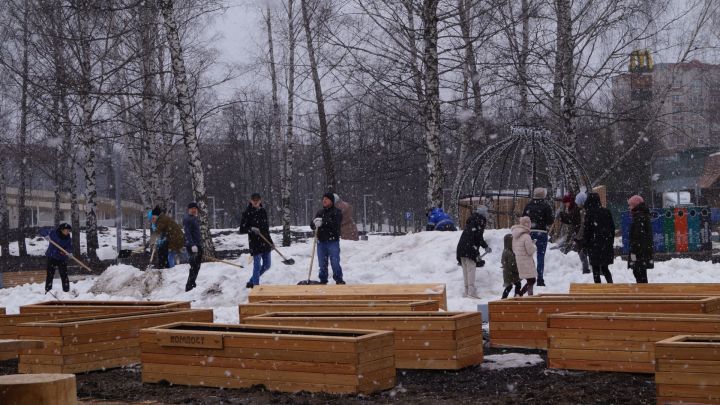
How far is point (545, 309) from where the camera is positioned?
1102 centimetres

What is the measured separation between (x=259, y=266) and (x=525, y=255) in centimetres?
500

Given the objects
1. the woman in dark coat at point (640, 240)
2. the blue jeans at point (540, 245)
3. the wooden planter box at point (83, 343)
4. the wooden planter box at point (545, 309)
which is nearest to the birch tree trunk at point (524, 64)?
the blue jeans at point (540, 245)

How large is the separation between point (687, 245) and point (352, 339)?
72.6 ft

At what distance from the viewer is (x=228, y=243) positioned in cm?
4328

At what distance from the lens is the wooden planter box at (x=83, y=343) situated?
34.1ft

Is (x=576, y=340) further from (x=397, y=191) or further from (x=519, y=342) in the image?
(x=397, y=191)

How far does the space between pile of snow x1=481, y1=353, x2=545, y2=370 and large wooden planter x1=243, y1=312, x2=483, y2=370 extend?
0.18 meters

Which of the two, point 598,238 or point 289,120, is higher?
point 289,120

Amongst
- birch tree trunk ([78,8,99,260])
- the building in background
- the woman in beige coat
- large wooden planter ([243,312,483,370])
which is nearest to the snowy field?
the woman in beige coat

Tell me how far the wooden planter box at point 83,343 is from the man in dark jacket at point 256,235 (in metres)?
6.30

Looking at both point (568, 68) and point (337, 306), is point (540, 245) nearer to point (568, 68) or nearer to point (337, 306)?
point (337, 306)

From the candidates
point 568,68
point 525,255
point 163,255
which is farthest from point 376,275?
point 568,68

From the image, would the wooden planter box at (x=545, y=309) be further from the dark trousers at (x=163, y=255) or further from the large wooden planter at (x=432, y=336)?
the dark trousers at (x=163, y=255)

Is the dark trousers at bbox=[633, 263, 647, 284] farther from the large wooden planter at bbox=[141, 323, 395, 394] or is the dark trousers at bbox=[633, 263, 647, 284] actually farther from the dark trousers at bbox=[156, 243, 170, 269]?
the dark trousers at bbox=[156, 243, 170, 269]
